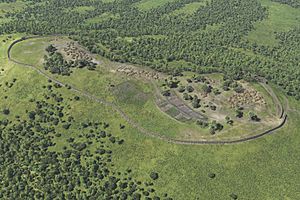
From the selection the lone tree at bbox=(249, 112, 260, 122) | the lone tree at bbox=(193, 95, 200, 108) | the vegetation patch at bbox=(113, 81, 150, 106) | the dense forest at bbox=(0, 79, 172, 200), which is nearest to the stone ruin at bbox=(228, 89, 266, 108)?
the lone tree at bbox=(249, 112, 260, 122)

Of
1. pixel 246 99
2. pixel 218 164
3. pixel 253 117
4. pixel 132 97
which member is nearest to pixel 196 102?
pixel 246 99

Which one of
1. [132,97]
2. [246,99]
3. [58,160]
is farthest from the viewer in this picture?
[132,97]

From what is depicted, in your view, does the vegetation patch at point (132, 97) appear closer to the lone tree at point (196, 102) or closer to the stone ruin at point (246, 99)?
the lone tree at point (196, 102)

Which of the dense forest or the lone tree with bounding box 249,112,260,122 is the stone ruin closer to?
the lone tree with bounding box 249,112,260,122

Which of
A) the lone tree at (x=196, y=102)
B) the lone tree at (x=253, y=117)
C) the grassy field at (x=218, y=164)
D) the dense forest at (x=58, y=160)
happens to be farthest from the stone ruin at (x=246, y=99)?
the dense forest at (x=58, y=160)

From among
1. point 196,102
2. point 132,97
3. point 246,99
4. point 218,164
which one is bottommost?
point 218,164

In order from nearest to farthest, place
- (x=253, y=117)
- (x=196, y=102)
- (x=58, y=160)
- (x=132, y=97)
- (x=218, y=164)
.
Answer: (x=218, y=164), (x=58, y=160), (x=253, y=117), (x=196, y=102), (x=132, y=97)

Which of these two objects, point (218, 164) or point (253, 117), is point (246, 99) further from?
point (218, 164)

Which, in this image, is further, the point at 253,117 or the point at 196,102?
the point at 196,102
